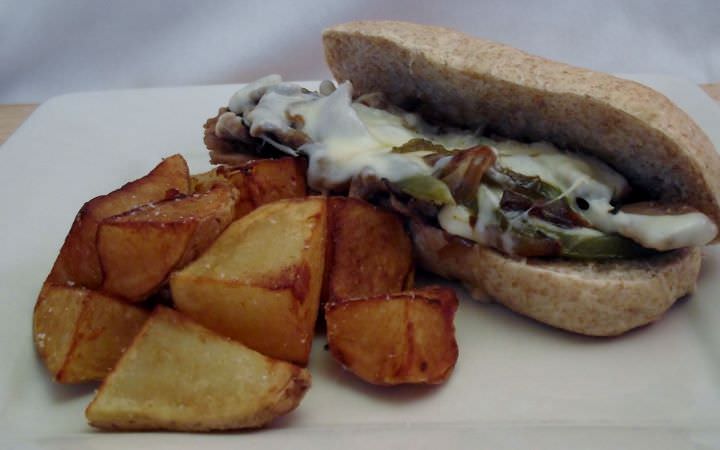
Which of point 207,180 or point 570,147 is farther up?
point 570,147

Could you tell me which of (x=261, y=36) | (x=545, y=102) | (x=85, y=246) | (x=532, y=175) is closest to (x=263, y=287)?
(x=85, y=246)

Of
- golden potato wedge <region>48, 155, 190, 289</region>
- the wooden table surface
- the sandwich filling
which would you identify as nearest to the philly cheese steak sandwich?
the sandwich filling

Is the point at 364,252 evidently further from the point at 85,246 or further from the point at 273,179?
the point at 85,246

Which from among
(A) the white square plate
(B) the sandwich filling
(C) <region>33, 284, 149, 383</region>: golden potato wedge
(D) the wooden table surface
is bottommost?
(D) the wooden table surface

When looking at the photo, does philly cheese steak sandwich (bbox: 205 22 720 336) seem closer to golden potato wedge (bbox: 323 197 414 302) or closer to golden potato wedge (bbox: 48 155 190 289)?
golden potato wedge (bbox: 323 197 414 302)

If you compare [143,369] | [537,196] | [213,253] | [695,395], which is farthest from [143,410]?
[695,395]

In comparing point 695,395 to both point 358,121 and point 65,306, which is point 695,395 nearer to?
point 358,121
